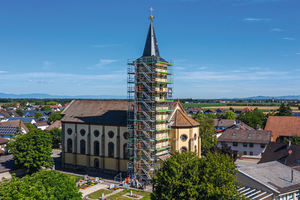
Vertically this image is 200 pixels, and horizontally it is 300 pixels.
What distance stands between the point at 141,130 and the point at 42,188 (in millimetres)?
23247

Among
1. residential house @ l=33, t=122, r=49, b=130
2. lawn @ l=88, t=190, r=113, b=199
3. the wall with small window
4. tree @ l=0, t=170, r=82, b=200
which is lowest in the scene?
lawn @ l=88, t=190, r=113, b=199

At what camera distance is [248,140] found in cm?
6925

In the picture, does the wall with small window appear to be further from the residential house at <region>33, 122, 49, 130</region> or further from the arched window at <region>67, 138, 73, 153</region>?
the residential house at <region>33, 122, 49, 130</region>

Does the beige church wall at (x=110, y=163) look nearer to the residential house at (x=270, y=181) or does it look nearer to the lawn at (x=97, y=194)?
the lawn at (x=97, y=194)

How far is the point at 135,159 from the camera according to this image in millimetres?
45844

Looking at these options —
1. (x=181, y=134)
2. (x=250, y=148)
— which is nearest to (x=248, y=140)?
(x=250, y=148)

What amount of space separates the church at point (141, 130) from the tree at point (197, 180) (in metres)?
14.0

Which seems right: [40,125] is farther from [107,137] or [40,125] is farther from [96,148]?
[107,137]

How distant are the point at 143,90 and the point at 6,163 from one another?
28913 millimetres

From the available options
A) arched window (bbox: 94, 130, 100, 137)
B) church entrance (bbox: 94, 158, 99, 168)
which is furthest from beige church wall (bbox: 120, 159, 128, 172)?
arched window (bbox: 94, 130, 100, 137)

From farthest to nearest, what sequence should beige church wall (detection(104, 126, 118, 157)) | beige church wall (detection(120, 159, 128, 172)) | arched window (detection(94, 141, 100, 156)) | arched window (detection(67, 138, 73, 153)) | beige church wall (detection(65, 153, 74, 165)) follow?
arched window (detection(67, 138, 73, 153)), beige church wall (detection(65, 153, 74, 165)), arched window (detection(94, 141, 100, 156)), beige church wall (detection(104, 126, 118, 157)), beige church wall (detection(120, 159, 128, 172))

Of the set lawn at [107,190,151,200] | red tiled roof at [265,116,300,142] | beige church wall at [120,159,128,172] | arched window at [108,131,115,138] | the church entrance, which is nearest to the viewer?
lawn at [107,190,151,200]

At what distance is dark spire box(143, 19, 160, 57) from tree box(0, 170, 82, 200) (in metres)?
26.3

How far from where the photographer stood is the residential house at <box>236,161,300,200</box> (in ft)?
99.6
